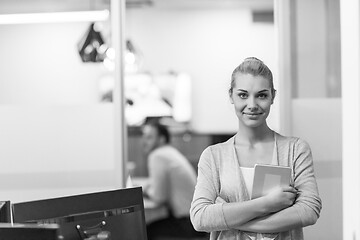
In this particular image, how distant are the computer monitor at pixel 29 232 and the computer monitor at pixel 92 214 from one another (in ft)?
0.84

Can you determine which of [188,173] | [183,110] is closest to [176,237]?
[188,173]

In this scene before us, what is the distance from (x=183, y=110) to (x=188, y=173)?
3.08m

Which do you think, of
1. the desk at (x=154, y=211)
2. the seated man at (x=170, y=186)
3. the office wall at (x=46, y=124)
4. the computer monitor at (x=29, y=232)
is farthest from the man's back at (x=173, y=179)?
the computer monitor at (x=29, y=232)

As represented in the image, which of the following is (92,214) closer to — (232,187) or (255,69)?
(232,187)

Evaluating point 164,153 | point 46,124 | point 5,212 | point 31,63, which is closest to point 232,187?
point 5,212

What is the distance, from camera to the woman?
1.95 m

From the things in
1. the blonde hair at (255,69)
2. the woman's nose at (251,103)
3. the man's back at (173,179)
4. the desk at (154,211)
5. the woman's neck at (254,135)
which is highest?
the blonde hair at (255,69)

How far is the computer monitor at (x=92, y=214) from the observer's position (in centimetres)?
158

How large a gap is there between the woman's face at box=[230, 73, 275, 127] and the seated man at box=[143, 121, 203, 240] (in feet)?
9.86

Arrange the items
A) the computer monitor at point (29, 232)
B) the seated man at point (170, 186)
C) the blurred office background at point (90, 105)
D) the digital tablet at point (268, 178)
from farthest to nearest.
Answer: the seated man at point (170, 186) < the blurred office background at point (90, 105) < the digital tablet at point (268, 178) < the computer monitor at point (29, 232)

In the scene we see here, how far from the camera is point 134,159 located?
7.66 m

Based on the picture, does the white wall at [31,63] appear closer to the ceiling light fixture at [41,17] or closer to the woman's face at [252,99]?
the ceiling light fixture at [41,17]

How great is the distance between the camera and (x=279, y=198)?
75.6 inches

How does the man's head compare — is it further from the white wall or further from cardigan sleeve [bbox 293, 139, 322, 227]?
cardigan sleeve [bbox 293, 139, 322, 227]
